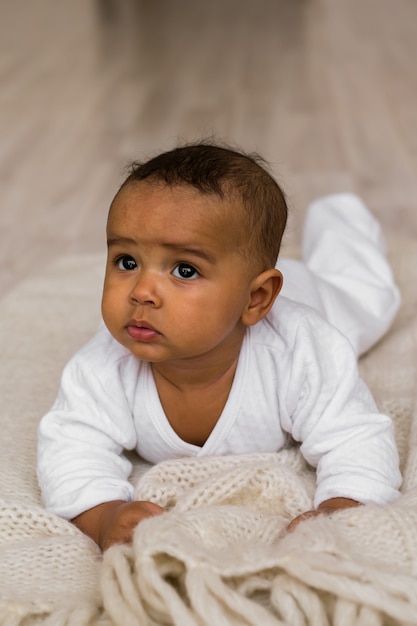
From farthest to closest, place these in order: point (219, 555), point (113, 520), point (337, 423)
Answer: point (337, 423) → point (113, 520) → point (219, 555)

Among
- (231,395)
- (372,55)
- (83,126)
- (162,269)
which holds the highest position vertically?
(372,55)

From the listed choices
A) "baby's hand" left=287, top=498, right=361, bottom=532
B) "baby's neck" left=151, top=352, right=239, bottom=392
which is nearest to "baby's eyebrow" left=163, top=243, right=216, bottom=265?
"baby's neck" left=151, top=352, right=239, bottom=392

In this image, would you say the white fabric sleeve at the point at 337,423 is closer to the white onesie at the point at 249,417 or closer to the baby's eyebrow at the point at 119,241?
the white onesie at the point at 249,417

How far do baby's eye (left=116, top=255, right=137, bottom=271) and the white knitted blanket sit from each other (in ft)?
0.73

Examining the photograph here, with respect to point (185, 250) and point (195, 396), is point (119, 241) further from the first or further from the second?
point (195, 396)

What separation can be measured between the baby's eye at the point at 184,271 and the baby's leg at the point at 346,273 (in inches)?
15.5

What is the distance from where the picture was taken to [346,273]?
1529 millimetres

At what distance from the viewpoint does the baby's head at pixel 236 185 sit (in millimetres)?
947

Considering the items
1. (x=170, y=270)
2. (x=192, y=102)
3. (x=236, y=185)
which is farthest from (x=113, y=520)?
(x=192, y=102)

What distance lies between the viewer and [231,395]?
107 cm

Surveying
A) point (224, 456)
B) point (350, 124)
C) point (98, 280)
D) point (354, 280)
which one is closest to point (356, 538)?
point (224, 456)

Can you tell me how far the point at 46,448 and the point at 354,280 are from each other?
2.15ft

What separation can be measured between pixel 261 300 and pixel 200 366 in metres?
0.10

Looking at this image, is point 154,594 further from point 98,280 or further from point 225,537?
point 98,280
